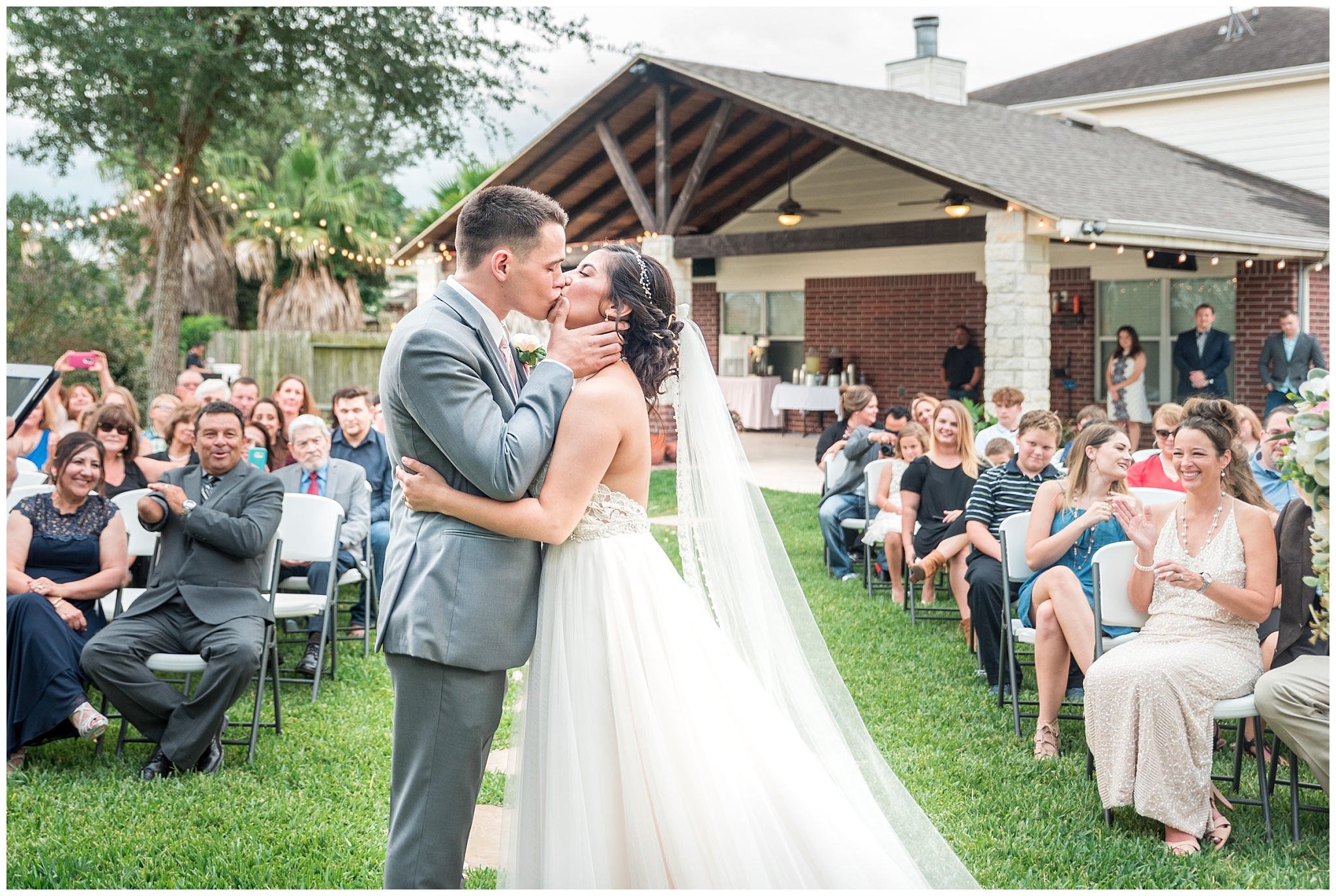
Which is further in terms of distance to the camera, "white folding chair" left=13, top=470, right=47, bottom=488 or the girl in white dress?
the girl in white dress

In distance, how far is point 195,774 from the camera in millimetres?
4566

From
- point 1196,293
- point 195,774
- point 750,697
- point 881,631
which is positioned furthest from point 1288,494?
point 1196,293

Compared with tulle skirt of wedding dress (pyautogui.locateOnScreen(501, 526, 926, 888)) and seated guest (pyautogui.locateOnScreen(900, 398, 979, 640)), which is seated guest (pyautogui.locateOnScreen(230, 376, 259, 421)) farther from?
tulle skirt of wedding dress (pyautogui.locateOnScreen(501, 526, 926, 888))

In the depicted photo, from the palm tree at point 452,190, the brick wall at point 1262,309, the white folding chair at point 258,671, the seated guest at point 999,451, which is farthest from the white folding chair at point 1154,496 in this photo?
the palm tree at point 452,190

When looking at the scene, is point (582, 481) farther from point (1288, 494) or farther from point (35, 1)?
point (35, 1)

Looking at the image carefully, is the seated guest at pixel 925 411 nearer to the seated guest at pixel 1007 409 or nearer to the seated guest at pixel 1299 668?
the seated guest at pixel 1007 409

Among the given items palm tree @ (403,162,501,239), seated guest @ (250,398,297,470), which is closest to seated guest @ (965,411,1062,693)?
seated guest @ (250,398,297,470)

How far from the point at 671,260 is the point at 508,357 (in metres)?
12.5

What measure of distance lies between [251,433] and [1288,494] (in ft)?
19.8

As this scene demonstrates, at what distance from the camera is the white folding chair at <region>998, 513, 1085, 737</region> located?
5.21 m

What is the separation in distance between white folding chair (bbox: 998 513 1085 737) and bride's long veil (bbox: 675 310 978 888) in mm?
2175

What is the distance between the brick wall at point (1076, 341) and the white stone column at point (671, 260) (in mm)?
5317

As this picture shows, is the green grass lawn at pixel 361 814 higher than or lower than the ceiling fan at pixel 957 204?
lower

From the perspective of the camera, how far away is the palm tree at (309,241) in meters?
26.7
